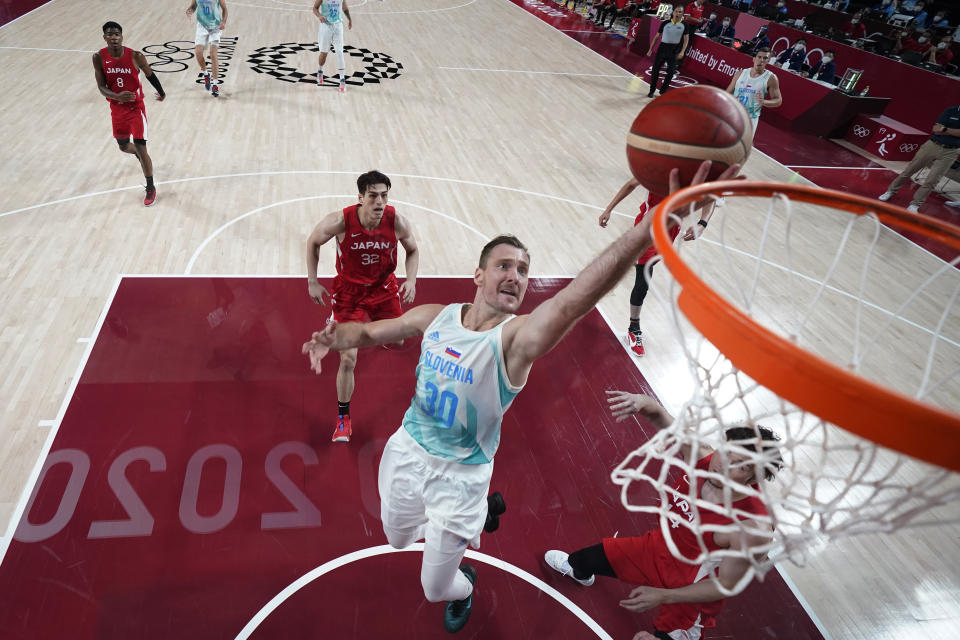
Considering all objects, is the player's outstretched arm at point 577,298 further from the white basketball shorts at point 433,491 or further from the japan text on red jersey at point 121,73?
the japan text on red jersey at point 121,73

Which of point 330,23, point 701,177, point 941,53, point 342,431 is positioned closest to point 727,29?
point 941,53

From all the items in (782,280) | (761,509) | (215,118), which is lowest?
(215,118)

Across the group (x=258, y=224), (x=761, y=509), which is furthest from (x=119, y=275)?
(x=761, y=509)

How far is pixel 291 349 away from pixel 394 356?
767 mm

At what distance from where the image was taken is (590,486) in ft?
11.8

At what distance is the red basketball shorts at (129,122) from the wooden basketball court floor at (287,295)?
0.70m

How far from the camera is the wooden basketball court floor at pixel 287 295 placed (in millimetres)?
2979

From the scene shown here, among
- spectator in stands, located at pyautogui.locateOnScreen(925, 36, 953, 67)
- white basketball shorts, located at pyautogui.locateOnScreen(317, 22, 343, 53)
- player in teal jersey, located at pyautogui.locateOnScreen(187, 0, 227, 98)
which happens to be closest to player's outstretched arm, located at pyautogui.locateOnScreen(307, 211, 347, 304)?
player in teal jersey, located at pyautogui.locateOnScreen(187, 0, 227, 98)

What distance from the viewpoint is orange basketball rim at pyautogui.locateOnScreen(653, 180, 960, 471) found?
3.64 feet

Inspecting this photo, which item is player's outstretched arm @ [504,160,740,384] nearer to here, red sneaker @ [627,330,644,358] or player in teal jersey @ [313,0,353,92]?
red sneaker @ [627,330,644,358]

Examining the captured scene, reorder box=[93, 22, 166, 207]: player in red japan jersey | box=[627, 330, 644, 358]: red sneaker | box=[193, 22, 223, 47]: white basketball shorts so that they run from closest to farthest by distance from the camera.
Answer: box=[627, 330, 644, 358]: red sneaker < box=[93, 22, 166, 207]: player in red japan jersey < box=[193, 22, 223, 47]: white basketball shorts

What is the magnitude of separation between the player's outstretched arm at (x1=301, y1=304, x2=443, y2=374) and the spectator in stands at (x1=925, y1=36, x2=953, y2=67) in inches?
511

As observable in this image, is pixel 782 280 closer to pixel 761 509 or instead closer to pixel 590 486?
pixel 590 486

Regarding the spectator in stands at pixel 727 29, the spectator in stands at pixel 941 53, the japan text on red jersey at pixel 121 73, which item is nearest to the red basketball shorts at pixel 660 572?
the japan text on red jersey at pixel 121 73
